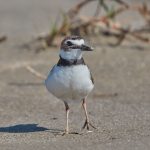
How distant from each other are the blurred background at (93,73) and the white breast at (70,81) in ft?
1.11

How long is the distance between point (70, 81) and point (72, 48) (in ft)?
0.86

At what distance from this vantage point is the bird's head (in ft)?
18.1

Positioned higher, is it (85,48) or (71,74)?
(85,48)

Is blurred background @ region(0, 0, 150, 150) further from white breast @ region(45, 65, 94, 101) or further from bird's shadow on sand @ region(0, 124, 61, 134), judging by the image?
white breast @ region(45, 65, 94, 101)

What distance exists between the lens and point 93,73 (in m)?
7.88

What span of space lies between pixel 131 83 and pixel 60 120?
147cm

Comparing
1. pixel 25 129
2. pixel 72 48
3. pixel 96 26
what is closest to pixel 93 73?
pixel 96 26

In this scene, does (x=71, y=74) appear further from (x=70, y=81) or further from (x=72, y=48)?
(x=72, y=48)

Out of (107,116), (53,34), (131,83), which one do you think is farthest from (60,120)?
(53,34)

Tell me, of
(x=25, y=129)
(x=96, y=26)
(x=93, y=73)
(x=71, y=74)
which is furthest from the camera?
(x=96, y=26)

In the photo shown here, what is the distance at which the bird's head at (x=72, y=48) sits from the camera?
18.1 ft

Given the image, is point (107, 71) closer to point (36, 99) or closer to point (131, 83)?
point (131, 83)

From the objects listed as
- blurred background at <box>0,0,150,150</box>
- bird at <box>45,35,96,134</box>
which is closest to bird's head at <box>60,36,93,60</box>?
bird at <box>45,35,96,134</box>

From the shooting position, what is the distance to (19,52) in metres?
8.62
